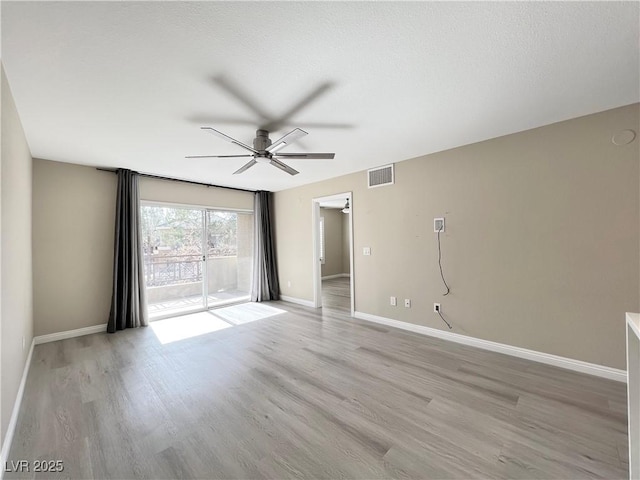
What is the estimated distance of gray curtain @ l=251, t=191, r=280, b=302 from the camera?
5.77 metres

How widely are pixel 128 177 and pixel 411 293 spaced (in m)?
4.81

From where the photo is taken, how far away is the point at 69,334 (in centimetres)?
371

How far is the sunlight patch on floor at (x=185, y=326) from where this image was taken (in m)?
3.71

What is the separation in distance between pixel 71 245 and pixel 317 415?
426 cm

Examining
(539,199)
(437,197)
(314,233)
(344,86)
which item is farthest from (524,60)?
(314,233)

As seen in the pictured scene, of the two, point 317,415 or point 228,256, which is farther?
point 228,256

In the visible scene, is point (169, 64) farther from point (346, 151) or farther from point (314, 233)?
point (314, 233)

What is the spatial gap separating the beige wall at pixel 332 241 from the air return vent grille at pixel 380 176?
4579 mm

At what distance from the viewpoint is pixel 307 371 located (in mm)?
2666

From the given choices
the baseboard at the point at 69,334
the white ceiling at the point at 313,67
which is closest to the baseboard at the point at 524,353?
the white ceiling at the point at 313,67

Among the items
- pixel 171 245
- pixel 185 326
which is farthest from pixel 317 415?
pixel 171 245

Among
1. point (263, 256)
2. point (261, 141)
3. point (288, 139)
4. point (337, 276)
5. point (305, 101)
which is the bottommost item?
point (337, 276)

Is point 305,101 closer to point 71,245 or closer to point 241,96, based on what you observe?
point 241,96

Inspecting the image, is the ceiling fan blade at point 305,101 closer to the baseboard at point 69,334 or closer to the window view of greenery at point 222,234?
the window view of greenery at point 222,234
